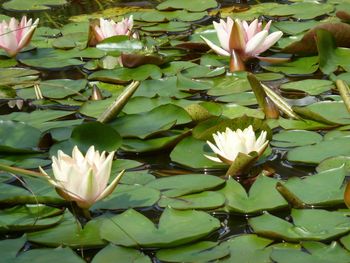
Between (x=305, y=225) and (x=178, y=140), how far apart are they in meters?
0.63

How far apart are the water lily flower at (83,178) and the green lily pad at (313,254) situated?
1.40 ft

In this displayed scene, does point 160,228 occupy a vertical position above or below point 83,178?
below

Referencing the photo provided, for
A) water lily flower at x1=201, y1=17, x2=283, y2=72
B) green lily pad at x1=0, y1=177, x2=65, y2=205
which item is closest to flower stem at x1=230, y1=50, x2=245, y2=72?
water lily flower at x1=201, y1=17, x2=283, y2=72

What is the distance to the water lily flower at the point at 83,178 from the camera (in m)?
1.89

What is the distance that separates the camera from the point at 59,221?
1979mm

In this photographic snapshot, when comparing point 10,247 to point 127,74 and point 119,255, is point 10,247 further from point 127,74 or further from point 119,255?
point 127,74

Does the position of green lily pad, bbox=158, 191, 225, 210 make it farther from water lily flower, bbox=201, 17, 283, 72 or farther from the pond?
water lily flower, bbox=201, 17, 283, 72

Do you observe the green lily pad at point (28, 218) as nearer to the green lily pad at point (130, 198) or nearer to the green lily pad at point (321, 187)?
the green lily pad at point (130, 198)

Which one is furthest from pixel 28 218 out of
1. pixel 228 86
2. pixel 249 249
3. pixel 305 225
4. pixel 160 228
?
pixel 228 86

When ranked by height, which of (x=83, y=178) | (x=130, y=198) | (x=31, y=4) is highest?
(x=83, y=178)

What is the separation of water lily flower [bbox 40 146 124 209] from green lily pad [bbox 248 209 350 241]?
36 centimetres

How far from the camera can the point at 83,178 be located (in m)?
1.90

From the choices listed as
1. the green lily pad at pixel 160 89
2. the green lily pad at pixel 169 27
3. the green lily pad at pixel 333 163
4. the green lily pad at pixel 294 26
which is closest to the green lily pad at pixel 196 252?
the green lily pad at pixel 333 163

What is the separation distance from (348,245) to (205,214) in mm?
351
